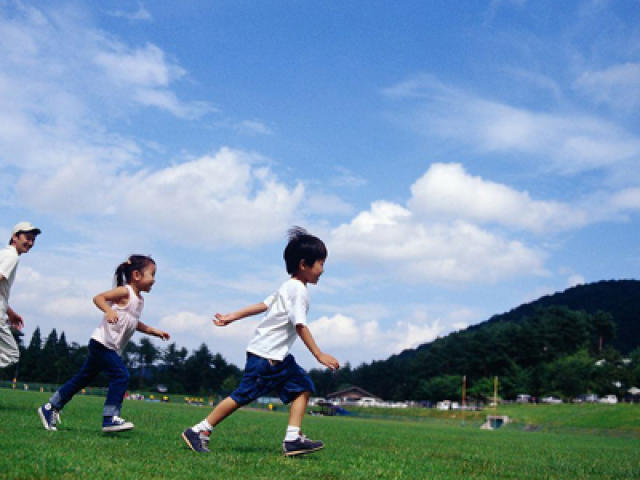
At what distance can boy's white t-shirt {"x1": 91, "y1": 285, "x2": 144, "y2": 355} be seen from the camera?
20.1ft

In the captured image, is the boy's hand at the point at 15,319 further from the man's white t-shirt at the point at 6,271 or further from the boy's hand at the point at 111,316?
the boy's hand at the point at 111,316

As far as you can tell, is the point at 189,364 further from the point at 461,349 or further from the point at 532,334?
the point at 532,334

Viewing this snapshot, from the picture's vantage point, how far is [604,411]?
55156mm

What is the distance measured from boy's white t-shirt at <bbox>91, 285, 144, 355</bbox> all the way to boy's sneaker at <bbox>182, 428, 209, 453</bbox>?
1387 millimetres

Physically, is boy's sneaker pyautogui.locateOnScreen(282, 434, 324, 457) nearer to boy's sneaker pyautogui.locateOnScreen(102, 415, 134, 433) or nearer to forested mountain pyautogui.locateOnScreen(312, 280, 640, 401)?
boy's sneaker pyautogui.locateOnScreen(102, 415, 134, 433)

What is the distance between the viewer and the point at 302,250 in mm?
5594

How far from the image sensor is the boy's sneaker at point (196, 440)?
204 inches

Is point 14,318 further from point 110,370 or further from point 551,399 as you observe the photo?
point 551,399

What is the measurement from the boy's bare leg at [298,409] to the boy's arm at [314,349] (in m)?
0.49

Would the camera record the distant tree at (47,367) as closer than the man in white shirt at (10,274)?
No

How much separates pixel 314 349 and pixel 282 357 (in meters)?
0.35

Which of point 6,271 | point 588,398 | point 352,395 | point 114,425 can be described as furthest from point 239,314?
point 352,395

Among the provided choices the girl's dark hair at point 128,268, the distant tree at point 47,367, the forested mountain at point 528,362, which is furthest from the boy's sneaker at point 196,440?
the distant tree at point 47,367

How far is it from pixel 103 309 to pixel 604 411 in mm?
57628
